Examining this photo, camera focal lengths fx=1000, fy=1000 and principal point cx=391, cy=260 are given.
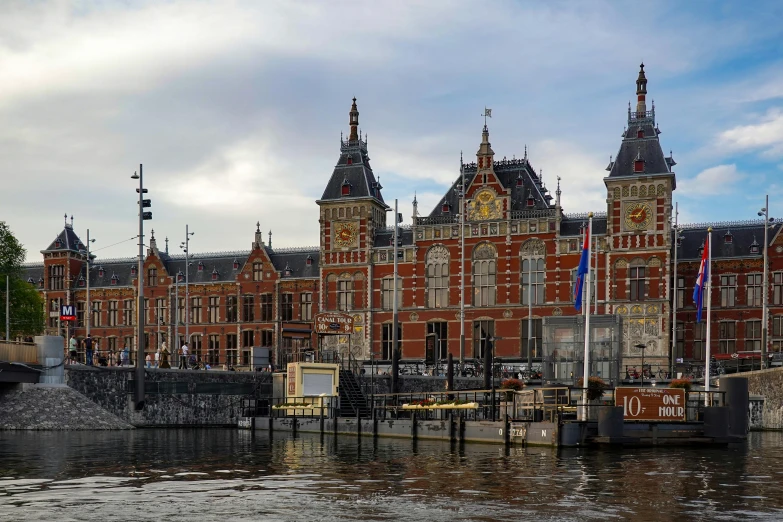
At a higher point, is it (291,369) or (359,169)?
(359,169)

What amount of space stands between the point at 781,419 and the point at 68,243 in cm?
6052

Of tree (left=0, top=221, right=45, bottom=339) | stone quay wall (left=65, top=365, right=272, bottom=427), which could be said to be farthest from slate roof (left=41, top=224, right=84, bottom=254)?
stone quay wall (left=65, top=365, right=272, bottom=427)

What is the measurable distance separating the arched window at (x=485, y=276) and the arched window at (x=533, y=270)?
6.48ft

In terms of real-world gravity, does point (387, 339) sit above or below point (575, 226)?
below

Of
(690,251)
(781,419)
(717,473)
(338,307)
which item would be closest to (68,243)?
(338,307)

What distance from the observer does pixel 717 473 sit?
24062 millimetres

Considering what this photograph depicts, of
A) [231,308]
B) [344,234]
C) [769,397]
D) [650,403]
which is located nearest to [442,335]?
[344,234]

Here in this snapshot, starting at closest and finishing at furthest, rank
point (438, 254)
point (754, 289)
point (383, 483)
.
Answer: point (383, 483)
point (754, 289)
point (438, 254)

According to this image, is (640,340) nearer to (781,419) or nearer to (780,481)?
(781,419)

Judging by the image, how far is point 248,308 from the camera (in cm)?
7838

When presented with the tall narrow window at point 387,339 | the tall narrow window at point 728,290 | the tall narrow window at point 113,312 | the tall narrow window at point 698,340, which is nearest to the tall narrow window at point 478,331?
the tall narrow window at point 387,339

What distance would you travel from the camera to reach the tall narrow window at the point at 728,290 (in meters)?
63.9

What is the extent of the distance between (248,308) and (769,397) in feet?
137

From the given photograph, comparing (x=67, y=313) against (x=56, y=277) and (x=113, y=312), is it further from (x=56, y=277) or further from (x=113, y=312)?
(x=56, y=277)
